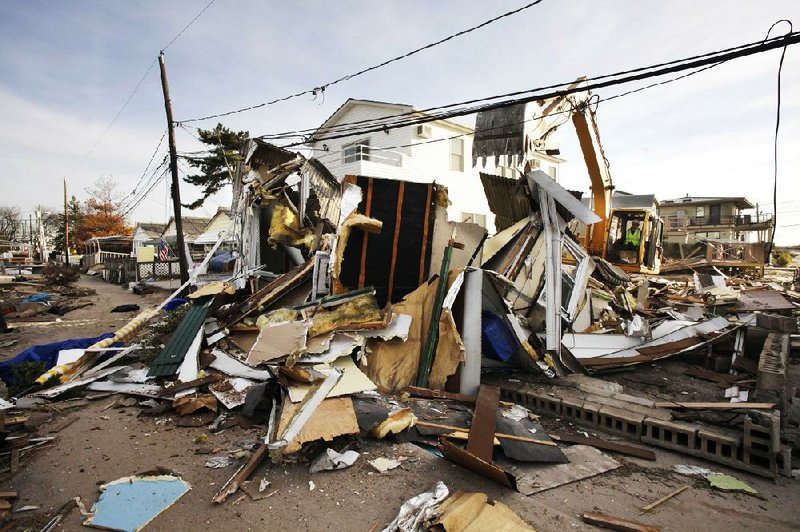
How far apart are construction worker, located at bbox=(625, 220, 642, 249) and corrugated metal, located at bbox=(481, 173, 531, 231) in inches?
384

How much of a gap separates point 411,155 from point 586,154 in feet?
27.3

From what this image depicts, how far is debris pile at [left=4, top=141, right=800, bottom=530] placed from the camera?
3.39 meters

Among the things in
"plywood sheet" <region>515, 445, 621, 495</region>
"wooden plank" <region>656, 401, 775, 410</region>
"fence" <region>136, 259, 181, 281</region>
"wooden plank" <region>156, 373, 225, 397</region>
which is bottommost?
"fence" <region>136, 259, 181, 281</region>

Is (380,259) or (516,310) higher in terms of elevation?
(380,259)

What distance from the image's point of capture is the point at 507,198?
256 inches

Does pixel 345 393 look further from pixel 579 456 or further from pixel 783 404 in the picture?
pixel 783 404

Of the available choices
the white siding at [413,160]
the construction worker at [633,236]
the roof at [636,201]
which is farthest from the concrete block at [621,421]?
the roof at [636,201]

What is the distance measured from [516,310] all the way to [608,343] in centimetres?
154

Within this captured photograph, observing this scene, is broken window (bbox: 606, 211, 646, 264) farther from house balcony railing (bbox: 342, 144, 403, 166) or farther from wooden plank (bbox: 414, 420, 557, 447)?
wooden plank (bbox: 414, 420, 557, 447)

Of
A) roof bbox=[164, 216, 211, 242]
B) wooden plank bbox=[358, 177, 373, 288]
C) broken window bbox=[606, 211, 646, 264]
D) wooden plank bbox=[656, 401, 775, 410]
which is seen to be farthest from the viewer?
roof bbox=[164, 216, 211, 242]

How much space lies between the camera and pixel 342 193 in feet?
20.2

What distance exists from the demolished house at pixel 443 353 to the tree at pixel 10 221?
309 ft

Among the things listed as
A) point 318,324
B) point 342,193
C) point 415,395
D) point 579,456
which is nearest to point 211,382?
point 318,324

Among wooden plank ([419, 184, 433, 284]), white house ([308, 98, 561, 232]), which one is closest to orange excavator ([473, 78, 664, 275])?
wooden plank ([419, 184, 433, 284])
